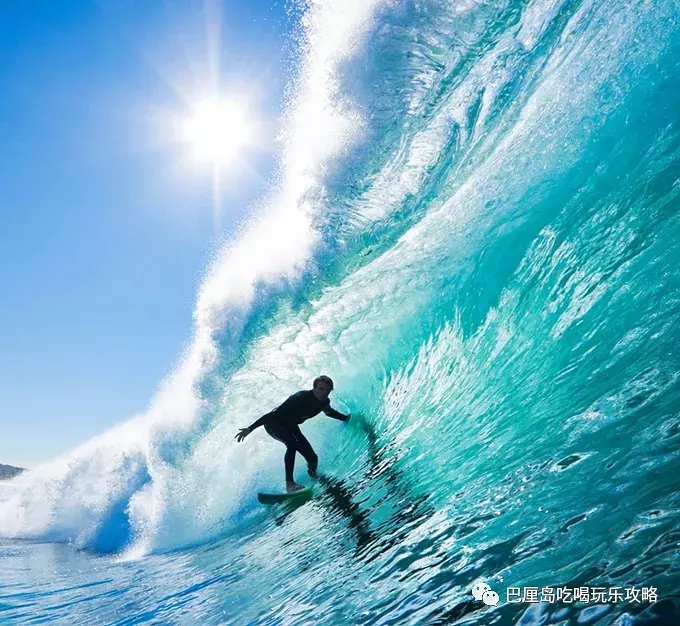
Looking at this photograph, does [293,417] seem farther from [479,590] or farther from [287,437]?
[479,590]

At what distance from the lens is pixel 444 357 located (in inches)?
271

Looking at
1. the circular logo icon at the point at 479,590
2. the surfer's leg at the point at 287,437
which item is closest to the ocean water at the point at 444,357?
the circular logo icon at the point at 479,590

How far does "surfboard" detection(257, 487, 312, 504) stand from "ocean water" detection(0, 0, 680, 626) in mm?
197

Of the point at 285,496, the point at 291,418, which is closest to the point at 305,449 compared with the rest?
the point at 291,418

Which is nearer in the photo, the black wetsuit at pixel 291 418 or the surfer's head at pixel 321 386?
the surfer's head at pixel 321 386

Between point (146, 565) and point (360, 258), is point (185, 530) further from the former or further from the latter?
point (360, 258)

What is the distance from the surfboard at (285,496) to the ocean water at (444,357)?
7.8 inches

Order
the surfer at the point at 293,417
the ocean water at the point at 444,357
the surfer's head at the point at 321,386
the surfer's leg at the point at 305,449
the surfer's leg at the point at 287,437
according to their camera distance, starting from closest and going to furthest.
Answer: the ocean water at the point at 444,357
the surfer's head at the point at 321,386
the surfer at the point at 293,417
the surfer's leg at the point at 287,437
the surfer's leg at the point at 305,449

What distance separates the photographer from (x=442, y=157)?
23.7 feet

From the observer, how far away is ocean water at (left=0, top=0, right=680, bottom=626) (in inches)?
97.5

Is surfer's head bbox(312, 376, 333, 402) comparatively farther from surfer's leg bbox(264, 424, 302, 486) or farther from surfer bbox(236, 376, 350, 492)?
surfer's leg bbox(264, 424, 302, 486)

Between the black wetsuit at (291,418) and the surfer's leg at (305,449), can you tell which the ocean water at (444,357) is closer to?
the surfer's leg at (305,449)

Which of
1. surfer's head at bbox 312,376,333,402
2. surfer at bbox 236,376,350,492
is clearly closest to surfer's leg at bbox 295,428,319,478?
surfer at bbox 236,376,350,492

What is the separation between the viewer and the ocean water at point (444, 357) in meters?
2.48
